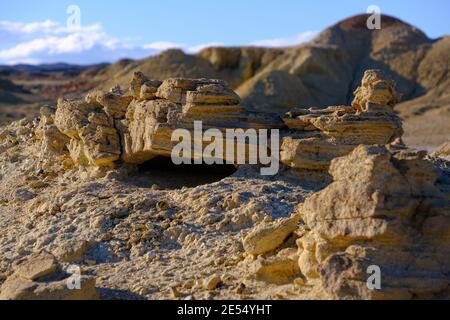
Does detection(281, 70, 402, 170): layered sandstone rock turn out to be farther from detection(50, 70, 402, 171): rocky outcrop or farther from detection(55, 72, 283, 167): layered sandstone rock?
detection(55, 72, 283, 167): layered sandstone rock

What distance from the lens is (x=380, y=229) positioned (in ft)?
22.4

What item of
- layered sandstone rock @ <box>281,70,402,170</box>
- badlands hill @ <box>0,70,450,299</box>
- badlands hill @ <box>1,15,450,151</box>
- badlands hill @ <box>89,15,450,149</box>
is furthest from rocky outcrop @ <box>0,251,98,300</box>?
badlands hill @ <box>89,15,450,149</box>

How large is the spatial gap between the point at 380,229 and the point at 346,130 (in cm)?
307

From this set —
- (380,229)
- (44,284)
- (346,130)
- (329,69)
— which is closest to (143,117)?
(346,130)

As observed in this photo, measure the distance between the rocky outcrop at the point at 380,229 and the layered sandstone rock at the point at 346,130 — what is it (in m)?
2.27

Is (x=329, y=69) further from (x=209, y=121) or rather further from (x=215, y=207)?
(x=215, y=207)

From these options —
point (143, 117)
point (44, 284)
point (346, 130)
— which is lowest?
point (44, 284)

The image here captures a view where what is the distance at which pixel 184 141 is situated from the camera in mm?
10133

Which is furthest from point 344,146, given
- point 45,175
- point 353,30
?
point 353,30

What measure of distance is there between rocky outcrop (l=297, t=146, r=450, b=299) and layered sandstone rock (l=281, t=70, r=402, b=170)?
2265 mm

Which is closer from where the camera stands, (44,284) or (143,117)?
(44,284)

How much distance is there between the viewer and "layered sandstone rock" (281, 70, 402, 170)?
381 inches

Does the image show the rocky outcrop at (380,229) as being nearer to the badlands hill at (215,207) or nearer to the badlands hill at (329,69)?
the badlands hill at (215,207)

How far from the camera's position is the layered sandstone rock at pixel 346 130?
9.69m
